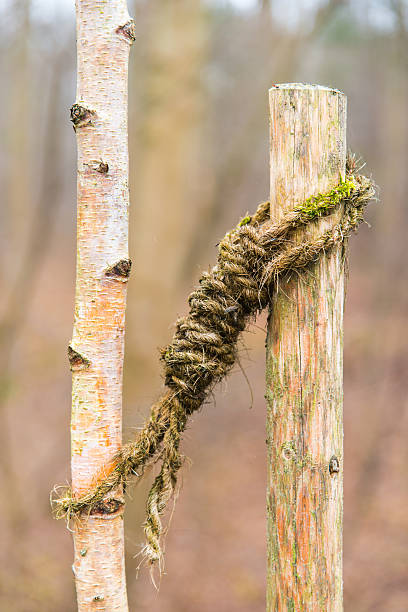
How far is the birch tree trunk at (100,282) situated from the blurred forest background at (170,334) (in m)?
0.17

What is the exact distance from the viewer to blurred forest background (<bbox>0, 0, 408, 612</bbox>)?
4.21 meters

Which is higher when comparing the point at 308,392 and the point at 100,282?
the point at 100,282

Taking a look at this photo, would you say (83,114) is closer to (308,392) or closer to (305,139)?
(305,139)

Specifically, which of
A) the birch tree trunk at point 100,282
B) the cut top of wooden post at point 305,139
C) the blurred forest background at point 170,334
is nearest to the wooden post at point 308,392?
the cut top of wooden post at point 305,139

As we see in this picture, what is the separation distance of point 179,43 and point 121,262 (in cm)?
331

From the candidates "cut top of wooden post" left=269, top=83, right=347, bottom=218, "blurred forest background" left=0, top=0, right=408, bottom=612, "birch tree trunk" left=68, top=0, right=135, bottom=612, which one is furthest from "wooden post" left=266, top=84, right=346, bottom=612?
"birch tree trunk" left=68, top=0, right=135, bottom=612

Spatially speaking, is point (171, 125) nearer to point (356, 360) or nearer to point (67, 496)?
point (67, 496)

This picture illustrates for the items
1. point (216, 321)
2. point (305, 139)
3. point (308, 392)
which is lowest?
point (308, 392)

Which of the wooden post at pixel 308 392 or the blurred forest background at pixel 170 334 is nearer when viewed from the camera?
the wooden post at pixel 308 392

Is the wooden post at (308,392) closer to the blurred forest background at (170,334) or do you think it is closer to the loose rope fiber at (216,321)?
Result: the loose rope fiber at (216,321)

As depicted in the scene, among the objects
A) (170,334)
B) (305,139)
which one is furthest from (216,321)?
(170,334)

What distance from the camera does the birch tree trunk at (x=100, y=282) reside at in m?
1.33

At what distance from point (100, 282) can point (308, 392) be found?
0.55m

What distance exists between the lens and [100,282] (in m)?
1.37
